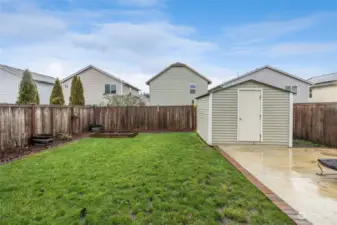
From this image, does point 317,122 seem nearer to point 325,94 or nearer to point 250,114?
point 250,114

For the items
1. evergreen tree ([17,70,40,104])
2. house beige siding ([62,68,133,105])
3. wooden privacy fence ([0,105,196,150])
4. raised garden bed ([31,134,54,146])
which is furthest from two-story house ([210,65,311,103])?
raised garden bed ([31,134,54,146])

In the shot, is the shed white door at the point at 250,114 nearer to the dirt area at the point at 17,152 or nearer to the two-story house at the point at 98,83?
the dirt area at the point at 17,152

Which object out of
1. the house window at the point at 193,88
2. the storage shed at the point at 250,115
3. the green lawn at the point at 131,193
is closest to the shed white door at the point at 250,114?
the storage shed at the point at 250,115

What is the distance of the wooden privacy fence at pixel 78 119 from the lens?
744cm

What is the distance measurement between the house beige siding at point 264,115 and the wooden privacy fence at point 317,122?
154 cm

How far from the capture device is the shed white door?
8.65m

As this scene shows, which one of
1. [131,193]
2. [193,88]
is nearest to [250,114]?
[131,193]

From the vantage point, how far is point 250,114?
342 inches

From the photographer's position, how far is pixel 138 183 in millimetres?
4070

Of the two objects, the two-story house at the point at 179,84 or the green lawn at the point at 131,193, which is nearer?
the green lawn at the point at 131,193

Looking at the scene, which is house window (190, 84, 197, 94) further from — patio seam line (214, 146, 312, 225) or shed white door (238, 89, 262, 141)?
patio seam line (214, 146, 312, 225)

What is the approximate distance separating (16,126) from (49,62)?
13153mm

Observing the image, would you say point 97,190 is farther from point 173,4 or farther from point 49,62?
point 49,62

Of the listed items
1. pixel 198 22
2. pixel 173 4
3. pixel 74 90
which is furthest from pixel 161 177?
pixel 74 90
